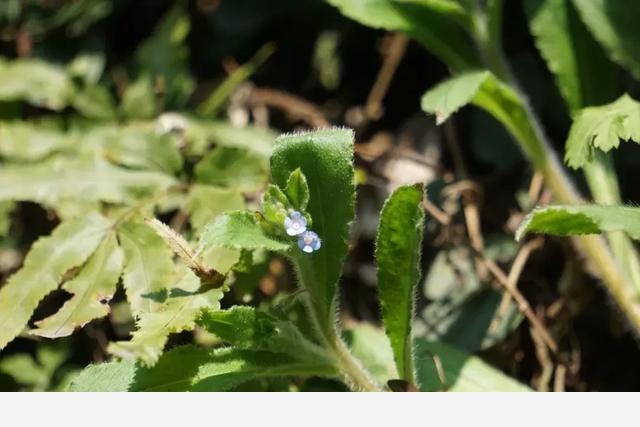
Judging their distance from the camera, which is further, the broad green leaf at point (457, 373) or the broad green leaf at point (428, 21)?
the broad green leaf at point (428, 21)

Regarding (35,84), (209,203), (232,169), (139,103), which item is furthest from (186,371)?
(35,84)

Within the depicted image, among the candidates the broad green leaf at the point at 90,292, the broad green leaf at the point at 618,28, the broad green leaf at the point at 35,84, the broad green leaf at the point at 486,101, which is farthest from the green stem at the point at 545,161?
the broad green leaf at the point at 35,84

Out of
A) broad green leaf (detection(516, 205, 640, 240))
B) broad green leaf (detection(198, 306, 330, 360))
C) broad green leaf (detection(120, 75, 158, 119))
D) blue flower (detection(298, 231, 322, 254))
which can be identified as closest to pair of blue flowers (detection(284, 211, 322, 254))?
blue flower (detection(298, 231, 322, 254))

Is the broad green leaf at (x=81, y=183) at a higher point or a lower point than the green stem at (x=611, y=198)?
Answer: lower

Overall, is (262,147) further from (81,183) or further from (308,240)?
(308,240)

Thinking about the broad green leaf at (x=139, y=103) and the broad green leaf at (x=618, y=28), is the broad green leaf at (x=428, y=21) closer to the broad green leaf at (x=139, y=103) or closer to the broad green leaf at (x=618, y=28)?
the broad green leaf at (x=618, y=28)

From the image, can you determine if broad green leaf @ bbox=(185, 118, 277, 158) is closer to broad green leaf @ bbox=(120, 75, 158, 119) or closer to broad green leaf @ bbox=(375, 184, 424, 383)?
broad green leaf @ bbox=(120, 75, 158, 119)
